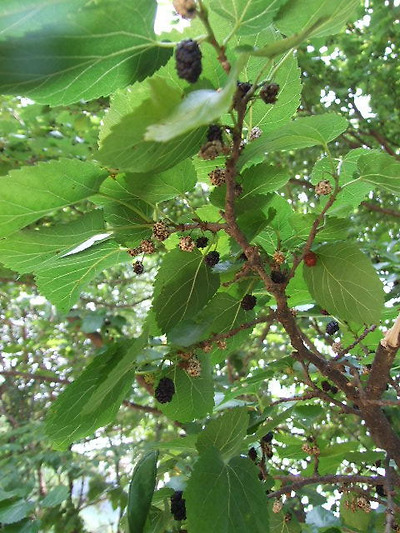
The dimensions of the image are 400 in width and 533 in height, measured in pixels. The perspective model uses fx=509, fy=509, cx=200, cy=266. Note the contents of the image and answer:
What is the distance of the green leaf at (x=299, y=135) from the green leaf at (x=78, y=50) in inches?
6.4

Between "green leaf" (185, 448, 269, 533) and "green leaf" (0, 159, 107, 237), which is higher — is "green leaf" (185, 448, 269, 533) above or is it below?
below

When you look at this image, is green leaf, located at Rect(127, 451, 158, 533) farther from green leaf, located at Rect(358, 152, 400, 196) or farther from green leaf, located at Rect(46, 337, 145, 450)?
green leaf, located at Rect(358, 152, 400, 196)

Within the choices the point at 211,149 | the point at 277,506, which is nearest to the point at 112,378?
the point at 211,149

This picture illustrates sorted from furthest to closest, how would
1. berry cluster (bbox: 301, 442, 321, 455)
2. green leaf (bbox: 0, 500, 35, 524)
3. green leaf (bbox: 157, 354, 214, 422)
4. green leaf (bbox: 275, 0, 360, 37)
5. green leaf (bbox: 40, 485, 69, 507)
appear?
green leaf (bbox: 40, 485, 69, 507), green leaf (bbox: 0, 500, 35, 524), berry cluster (bbox: 301, 442, 321, 455), green leaf (bbox: 157, 354, 214, 422), green leaf (bbox: 275, 0, 360, 37)

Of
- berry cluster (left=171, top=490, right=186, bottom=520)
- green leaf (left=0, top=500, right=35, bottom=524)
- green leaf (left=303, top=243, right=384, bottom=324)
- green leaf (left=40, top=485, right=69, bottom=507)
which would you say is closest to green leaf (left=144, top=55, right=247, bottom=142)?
green leaf (left=303, top=243, right=384, bottom=324)

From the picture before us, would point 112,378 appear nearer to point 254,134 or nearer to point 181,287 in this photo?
point 181,287

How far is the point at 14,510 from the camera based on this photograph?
1740mm

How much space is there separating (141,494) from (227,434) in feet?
0.62

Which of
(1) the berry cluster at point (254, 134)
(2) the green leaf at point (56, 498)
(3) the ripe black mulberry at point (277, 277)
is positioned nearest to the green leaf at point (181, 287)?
(3) the ripe black mulberry at point (277, 277)

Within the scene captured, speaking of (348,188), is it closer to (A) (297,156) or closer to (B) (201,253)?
(B) (201,253)

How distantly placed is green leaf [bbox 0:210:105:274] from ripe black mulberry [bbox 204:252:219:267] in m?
0.19

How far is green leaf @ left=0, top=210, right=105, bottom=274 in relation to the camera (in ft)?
2.45

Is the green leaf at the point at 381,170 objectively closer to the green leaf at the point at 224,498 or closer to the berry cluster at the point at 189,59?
the berry cluster at the point at 189,59

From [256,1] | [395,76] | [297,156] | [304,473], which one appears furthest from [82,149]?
[256,1]
